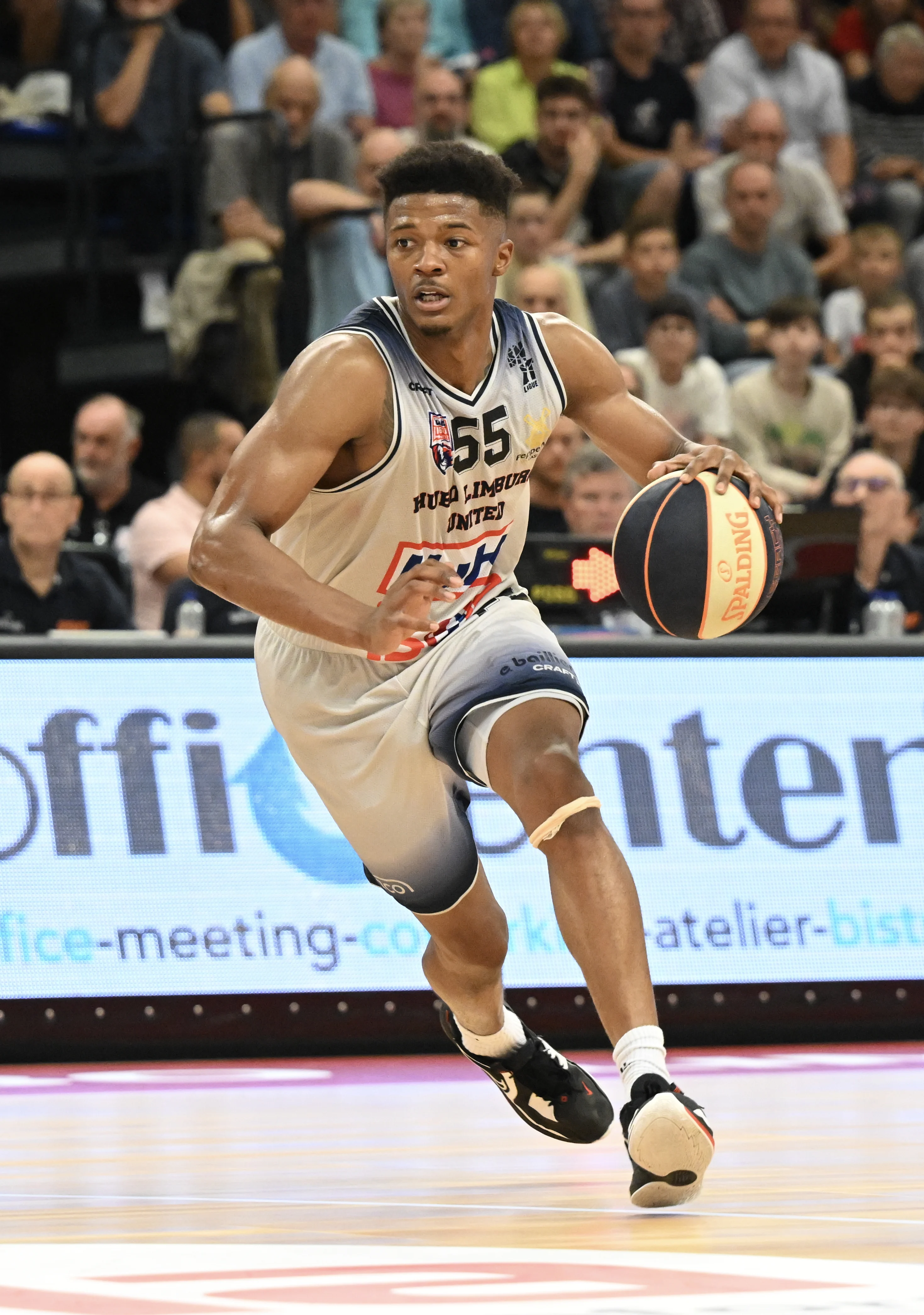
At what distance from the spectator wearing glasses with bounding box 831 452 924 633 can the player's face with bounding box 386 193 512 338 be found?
448 cm

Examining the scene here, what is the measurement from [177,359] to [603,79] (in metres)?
3.65

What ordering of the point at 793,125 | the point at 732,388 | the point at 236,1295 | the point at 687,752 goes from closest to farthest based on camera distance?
the point at 236,1295
the point at 687,752
the point at 732,388
the point at 793,125

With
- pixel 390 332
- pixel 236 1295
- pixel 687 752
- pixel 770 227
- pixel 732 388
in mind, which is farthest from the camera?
pixel 770 227

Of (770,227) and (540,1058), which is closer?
(540,1058)

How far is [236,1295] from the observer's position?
290 cm

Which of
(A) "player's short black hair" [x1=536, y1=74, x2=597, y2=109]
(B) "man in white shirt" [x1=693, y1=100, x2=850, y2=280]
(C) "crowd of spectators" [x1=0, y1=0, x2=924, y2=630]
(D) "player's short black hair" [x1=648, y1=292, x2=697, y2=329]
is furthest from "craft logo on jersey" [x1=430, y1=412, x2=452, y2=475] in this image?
(B) "man in white shirt" [x1=693, y1=100, x2=850, y2=280]

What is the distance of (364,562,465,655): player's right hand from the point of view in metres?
3.93

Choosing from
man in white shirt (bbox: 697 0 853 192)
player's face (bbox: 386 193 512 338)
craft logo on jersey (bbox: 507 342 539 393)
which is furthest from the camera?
man in white shirt (bbox: 697 0 853 192)

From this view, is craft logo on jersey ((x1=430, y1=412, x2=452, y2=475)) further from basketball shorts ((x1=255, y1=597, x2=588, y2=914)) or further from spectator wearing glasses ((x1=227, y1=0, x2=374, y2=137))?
spectator wearing glasses ((x1=227, y1=0, x2=374, y2=137))

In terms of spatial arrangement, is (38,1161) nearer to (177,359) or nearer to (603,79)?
(177,359)

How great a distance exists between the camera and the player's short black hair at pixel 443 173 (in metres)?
4.43

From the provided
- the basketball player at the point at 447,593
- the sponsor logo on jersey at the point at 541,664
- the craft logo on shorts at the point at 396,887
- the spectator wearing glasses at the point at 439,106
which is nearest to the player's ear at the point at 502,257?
the basketball player at the point at 447,593

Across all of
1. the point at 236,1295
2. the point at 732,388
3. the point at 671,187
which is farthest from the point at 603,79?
the point at 236,1295

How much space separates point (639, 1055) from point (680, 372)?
289 inches
